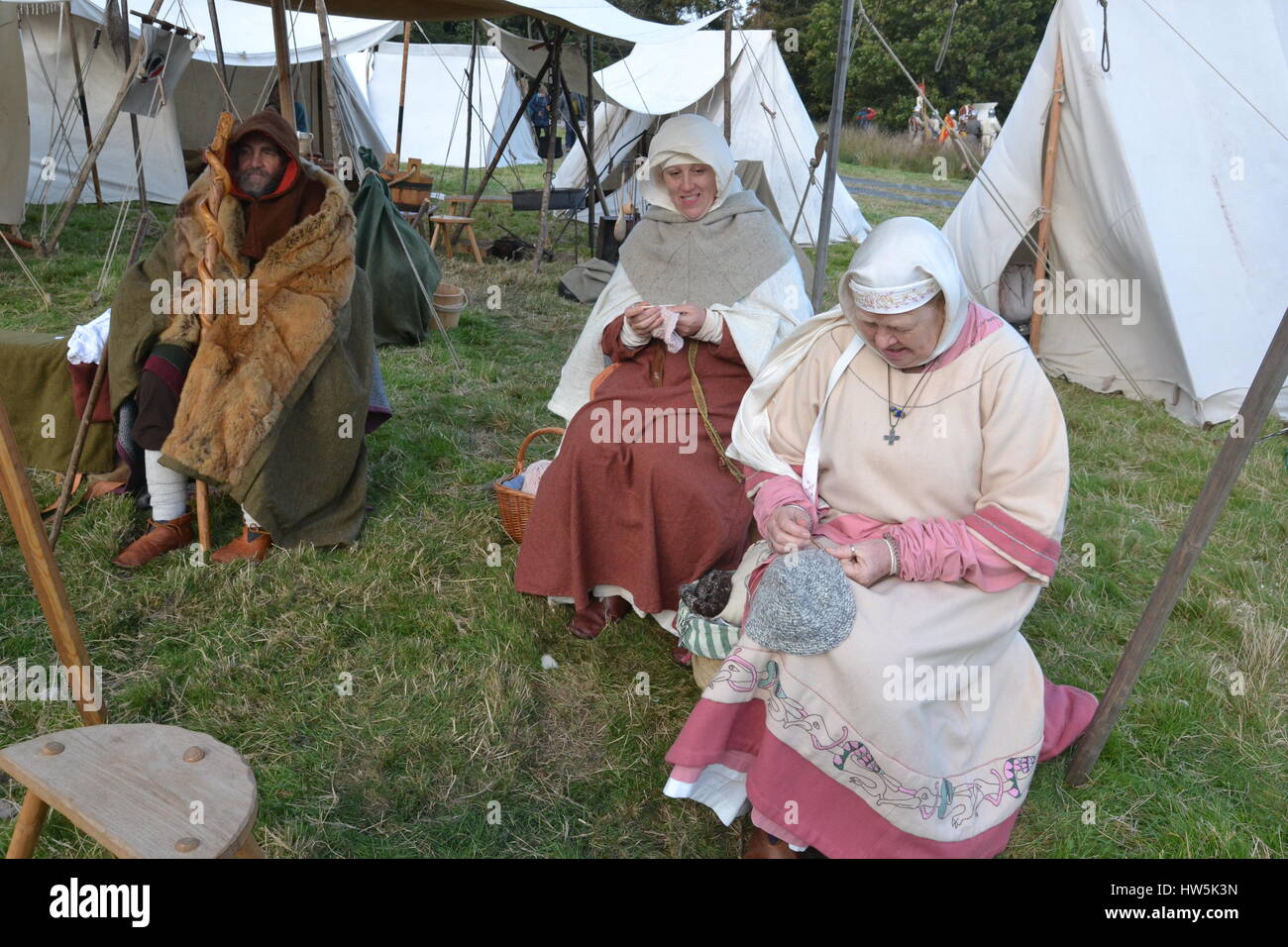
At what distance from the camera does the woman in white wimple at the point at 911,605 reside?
6.64 feet

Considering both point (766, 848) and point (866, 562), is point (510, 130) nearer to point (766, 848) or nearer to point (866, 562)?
point (866, 562)

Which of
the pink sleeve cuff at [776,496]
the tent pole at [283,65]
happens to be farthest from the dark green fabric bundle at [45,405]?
the pink sleeve cuff at [776,496]

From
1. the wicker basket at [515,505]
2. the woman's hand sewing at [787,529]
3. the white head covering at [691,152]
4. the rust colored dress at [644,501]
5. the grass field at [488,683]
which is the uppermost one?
the white head covering at [691,152]

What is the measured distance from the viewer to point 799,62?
23.1m

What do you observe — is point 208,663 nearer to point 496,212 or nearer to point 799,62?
point 496,212

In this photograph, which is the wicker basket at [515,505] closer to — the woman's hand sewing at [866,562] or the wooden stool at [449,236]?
the woman's hand sewing at [866,562]

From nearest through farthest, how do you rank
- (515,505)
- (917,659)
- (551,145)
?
(917,659) → (515,505) → (551,145)

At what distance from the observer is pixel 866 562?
209 cm

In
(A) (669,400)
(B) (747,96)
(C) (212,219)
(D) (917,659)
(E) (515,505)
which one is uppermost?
(B) (747,96)

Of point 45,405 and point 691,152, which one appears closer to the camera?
point 691,152

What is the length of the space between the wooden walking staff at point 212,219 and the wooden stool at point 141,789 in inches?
66.6

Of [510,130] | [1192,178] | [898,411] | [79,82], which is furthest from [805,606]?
[79,82]

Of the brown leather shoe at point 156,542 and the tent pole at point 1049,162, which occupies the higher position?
the tent pole at point 1049,162

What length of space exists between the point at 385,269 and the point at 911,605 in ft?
15.5
